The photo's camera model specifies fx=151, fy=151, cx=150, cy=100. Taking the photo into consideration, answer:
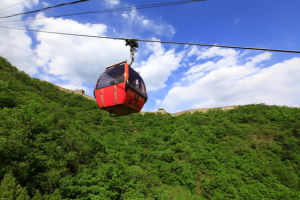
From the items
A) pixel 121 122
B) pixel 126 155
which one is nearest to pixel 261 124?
pixel 126 155

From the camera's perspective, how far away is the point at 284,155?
3050 centimetres

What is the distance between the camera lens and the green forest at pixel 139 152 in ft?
61.9

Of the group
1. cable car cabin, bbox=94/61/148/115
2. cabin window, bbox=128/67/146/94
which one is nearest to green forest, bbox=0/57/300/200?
cable car cabin, bbox=94/61/148/115

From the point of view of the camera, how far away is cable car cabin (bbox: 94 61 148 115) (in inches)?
225

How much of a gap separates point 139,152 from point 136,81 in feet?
103

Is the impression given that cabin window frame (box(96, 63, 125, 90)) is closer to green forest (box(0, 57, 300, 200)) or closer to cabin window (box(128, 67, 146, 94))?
cabin window (box(128, 67, 146, 94))

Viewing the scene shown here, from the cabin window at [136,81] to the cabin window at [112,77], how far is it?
336 millimetres

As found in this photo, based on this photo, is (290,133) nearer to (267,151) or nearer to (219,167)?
(267,151)

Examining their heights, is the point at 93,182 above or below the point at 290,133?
below

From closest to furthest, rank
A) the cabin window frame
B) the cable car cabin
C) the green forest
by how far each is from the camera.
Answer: the cable car cabin < the cabin window frame < the green forest

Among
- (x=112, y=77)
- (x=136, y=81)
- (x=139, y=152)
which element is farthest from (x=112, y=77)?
(x=139, y=152)

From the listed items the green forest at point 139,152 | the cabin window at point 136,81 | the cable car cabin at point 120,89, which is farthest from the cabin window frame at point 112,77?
the green forest at point 139,152

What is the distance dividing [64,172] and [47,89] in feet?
98.8

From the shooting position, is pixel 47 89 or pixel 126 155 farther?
pixel 47 89
